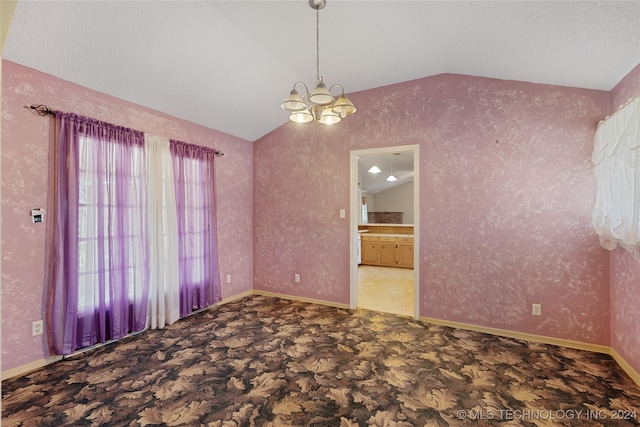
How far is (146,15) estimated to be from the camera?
2516mm

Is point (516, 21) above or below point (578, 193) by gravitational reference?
above

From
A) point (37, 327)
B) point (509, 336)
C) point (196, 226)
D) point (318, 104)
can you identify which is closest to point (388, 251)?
point (509, 336)

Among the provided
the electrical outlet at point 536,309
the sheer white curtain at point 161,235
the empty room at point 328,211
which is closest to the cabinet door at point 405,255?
the empty room at point 328,211

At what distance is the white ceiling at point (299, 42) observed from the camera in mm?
A: 2357

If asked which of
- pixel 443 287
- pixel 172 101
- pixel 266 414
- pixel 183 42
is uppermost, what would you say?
pixel 183 42

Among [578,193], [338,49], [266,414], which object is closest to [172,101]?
[338,49]

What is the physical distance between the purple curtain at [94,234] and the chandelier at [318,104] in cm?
194

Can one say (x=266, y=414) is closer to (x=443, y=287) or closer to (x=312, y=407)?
(x=312, y=407)

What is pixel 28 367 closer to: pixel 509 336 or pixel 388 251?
pixel 509 336

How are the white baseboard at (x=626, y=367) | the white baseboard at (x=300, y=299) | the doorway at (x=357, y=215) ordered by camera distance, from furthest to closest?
the white baseboard at (x=300, y=299) < the doorway at (x=357, y=215) < the white baseboard at (x=626, y=367)

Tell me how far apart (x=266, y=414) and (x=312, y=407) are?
0.33 metres

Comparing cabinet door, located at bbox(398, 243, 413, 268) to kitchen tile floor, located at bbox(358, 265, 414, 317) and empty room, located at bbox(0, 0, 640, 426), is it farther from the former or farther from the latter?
empty room, located at bbox(0, 0, 640, 426)

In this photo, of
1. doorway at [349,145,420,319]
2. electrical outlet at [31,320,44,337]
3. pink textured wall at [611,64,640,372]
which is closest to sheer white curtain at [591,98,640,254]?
pink textured wall at [611,64,640,372]

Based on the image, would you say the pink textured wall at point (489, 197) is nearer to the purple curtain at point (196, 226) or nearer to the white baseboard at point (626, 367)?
the white baseboard at point (626, 367)
